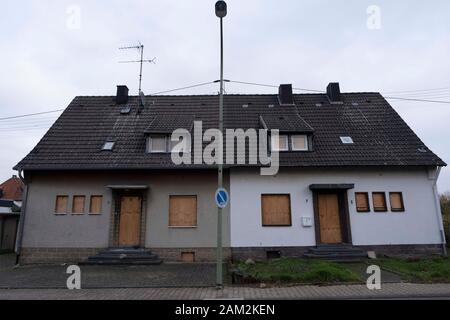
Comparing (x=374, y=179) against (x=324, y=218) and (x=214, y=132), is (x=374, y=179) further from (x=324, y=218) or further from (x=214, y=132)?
(x=214, y=132)

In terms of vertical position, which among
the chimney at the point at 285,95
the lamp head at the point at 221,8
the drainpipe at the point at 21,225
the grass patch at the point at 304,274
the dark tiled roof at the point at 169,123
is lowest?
the grass patch at the point at 304,274

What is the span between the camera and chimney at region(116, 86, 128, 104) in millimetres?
18328

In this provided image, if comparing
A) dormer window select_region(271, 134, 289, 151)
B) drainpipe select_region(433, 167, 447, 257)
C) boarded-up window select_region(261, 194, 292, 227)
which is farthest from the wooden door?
drainpipe select_region(433, 167, 447, 257)

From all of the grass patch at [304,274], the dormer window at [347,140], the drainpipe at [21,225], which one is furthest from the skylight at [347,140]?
the drainpipe at [21,225]

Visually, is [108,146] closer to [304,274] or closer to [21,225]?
[21,225]

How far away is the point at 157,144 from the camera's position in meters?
15.0

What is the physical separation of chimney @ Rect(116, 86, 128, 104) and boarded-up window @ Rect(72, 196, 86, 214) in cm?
657

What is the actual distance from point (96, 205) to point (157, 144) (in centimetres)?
380

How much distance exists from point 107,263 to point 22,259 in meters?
3.83

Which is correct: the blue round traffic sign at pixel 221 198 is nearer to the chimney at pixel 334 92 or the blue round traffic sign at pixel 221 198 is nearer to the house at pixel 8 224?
the chimney at pixel 334 92

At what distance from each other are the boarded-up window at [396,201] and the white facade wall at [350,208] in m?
0.18

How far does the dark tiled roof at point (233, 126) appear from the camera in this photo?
1402 cm

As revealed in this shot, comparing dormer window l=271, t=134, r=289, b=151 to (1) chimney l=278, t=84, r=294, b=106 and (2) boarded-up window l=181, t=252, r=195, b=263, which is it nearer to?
(1) chimney l=278, t=84, r=294, b=106

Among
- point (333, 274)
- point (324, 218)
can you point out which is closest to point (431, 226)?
point (324, 218)
